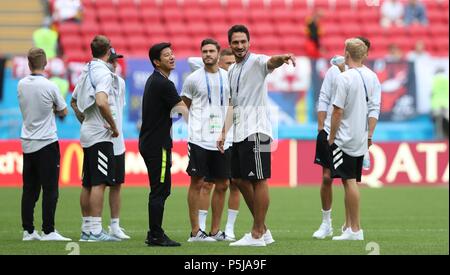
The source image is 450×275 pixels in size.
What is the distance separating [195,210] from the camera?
43.5 ft

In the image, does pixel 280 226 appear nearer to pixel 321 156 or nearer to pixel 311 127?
pixel 321 156

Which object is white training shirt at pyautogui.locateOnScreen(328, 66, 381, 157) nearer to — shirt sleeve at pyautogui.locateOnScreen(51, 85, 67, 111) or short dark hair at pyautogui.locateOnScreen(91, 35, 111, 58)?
short dark hair at pyautogui.locateOnScreen(91, 35, 111, 58)

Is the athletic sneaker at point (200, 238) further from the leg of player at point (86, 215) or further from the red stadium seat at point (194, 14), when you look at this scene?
the red stadium seat at point (194, 14)

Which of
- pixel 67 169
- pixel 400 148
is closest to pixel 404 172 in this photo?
pixel 400 148

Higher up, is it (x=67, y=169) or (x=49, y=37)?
(x=49, y=37)

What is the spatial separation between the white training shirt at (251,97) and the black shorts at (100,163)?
5.16 feet

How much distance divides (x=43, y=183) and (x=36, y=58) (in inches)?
57.7

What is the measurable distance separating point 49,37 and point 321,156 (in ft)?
55.7

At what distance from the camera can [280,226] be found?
15.8 metres

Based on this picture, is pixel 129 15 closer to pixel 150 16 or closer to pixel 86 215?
pixel 150 16

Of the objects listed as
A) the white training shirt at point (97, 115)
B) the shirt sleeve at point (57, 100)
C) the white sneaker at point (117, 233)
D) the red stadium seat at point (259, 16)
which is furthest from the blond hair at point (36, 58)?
Result: the red stadium seat at point (259, 16)

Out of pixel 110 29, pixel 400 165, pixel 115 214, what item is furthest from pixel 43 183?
pixel 110 29

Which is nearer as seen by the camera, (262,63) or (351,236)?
(262,63)

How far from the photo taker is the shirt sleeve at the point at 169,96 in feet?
40.7
